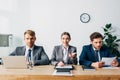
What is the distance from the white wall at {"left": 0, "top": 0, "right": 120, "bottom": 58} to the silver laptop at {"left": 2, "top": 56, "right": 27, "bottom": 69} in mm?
3182

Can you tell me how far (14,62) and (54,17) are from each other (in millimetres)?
3389

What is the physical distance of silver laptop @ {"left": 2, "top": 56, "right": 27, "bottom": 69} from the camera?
303cm

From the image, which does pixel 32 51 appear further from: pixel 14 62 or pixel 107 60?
pixel 107 60

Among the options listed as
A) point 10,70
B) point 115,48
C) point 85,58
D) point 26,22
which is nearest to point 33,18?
point 26,22

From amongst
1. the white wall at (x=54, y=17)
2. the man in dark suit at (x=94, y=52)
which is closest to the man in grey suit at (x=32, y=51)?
the man in dark suit at (x=94, y=52)

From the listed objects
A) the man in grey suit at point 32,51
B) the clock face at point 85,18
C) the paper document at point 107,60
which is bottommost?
the paper document at point 107,60

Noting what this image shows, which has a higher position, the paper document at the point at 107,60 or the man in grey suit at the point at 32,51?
the man in grey suit at the point at 32,51

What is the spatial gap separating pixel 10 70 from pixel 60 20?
3.48 m

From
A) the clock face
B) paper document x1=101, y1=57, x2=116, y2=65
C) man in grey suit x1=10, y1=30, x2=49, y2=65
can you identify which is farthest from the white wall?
paper document x1=101, y1=57, x2=116, y2=65

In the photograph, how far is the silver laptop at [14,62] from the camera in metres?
3.03

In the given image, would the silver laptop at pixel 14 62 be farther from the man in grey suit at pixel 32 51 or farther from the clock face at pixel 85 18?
the clock face at pixel 85 18

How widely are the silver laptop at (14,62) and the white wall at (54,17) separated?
125 inches

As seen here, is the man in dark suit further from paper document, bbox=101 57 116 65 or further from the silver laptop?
the silver laptop

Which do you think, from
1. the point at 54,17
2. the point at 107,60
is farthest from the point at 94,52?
the point at 54,17
